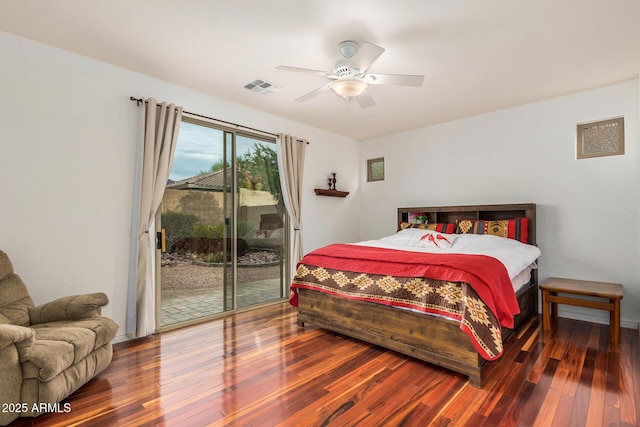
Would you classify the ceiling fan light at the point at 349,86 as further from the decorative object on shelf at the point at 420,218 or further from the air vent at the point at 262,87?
the decorative object on shelf at the point at 420,218

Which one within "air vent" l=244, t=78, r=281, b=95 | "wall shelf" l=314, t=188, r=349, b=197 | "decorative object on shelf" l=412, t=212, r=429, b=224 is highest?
"air vent" l=244, t=78, r=281, b=95

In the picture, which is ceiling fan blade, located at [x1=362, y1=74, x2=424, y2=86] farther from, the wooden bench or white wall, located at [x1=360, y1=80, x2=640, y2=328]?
the wooden bench

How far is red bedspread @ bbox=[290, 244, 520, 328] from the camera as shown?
2.37 meters

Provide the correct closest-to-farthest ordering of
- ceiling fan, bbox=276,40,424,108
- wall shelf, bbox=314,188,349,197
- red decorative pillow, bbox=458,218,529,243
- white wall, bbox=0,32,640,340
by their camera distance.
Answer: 1. ceiling fan, bbox=276,40,424,108
2. white wall, bbox=0,32,640,340
3. red decorative pillow, bbox=458,218,529,243
4. wall shelf, bbox=314,188,349,197

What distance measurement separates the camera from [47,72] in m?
2.77

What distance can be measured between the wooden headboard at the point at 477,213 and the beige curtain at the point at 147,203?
353 centimetres

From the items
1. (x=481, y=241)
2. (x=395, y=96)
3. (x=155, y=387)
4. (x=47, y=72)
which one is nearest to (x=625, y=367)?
(x=481, y=241)

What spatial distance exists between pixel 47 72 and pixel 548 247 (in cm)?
556

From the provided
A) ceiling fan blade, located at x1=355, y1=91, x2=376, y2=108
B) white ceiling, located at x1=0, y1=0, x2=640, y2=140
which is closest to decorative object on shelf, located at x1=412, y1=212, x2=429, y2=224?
white ceiling, located at x1=0, y1=0, x2=640, y2=140

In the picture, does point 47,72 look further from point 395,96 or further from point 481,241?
point 481,241

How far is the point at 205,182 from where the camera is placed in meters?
3.86

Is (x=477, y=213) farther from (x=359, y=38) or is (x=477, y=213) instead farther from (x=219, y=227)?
(x=219, y=227)

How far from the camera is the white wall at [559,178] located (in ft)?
11.5

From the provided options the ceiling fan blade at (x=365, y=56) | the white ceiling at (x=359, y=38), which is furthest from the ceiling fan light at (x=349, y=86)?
the white ceiling at (x=359, y=38)
